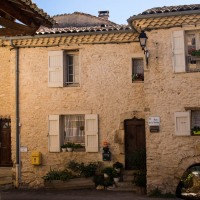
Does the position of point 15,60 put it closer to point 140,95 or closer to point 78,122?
point 78,122

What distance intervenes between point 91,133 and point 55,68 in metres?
2.70

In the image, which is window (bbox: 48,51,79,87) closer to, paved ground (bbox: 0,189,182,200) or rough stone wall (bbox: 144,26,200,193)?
rough stone wall (bbox: 144,26,200,193)

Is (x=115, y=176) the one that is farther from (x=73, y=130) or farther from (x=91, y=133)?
(x=73, y=130)

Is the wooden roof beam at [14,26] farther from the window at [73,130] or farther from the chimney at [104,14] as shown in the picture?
the chimney at [104,14]

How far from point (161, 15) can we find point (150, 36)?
28.6 inches

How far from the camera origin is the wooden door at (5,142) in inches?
531

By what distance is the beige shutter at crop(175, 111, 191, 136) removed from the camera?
10.2 metres

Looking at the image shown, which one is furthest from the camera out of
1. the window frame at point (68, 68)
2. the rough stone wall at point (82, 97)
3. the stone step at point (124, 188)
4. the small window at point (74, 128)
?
the window frame at point (68, 68)

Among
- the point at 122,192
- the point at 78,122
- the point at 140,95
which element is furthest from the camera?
the point at 78,122

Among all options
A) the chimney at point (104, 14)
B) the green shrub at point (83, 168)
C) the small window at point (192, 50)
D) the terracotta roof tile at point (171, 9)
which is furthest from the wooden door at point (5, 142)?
the chimney at point (104, 14)

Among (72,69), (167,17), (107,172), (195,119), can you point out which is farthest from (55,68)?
(195,119)

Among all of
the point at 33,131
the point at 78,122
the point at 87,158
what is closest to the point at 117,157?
the point at 87,158

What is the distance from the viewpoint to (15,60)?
1295 cm

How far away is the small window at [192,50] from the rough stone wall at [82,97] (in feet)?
6.45
